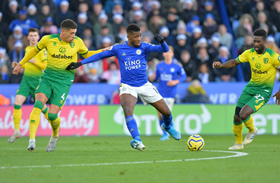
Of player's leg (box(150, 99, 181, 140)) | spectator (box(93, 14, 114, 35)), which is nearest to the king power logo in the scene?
spectator (box(93, 14, 114, 35))

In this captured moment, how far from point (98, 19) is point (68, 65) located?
33.6 ft

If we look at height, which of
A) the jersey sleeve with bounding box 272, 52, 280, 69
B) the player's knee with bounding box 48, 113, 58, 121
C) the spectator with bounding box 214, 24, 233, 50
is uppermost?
the spectator with bounding box 214, 24, 233, 50

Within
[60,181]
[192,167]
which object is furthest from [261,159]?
[60,181]

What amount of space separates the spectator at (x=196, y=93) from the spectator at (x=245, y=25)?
4848 millimetres

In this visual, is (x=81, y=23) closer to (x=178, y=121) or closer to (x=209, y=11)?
(x=178, y=121)

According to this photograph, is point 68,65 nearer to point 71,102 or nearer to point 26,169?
point 26,169

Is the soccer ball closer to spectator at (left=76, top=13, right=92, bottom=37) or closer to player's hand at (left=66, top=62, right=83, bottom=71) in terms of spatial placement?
player's hand at (left=66, top=62, right=83, bottom=71)

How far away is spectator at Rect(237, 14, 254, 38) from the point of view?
66.9 ft

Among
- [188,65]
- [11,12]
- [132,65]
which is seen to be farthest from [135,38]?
[11,12]

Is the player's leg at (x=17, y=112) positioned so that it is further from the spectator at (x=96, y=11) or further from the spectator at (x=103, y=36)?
the spectator at (x=96, y=11)

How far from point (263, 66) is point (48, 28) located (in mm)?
10398

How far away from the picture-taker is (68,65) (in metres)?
9.33

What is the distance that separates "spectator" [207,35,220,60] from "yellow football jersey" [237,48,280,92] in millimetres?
9045

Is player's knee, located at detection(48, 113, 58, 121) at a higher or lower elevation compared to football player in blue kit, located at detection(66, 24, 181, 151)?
lower
